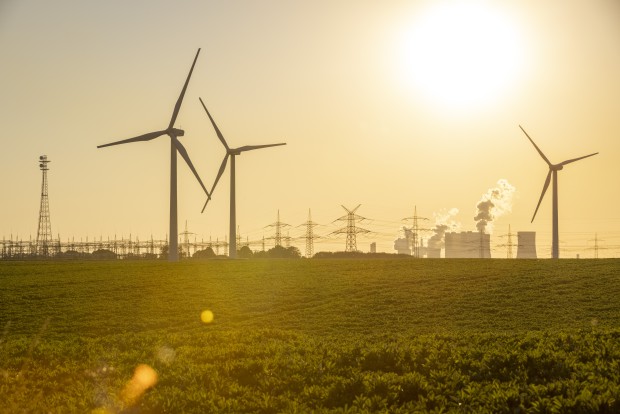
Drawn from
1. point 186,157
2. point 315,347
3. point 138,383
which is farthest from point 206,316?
point 186,157

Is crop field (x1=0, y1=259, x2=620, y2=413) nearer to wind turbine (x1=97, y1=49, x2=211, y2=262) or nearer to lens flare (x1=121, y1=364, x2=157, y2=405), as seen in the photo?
lens flare (x1=121, y1=364, x2=157, y2=405)

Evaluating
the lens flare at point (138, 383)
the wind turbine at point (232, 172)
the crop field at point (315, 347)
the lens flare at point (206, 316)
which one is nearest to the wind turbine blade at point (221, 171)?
the wind turbine at point (232, 172)

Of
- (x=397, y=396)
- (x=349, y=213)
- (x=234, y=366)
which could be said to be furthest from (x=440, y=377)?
(x=349, y=213)

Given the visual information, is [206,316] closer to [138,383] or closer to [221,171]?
[138,383]

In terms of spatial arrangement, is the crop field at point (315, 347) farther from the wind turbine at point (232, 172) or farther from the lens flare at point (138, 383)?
the wind turbine at point (232, 172)

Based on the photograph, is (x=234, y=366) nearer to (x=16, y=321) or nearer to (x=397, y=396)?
(x=397, y=396)

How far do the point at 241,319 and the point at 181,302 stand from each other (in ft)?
30.6

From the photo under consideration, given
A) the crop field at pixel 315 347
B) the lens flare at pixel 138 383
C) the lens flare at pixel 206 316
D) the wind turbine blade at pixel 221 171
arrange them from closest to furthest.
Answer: the crop field at pixel 315 347 → the lens flare at pixel 138 383 → the lens flare at pixel 206 316 → the wind turbine blade at pixel 221 171

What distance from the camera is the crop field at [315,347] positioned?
19297 mm

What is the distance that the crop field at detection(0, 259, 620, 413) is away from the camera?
1930 cm

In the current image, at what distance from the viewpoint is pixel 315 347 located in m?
27.8

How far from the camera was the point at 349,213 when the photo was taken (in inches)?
7116

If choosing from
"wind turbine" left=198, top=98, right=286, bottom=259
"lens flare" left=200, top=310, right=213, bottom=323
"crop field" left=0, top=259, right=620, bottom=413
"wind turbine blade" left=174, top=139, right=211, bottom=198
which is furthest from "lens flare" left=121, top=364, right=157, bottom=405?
"wind turbine" left=198, top=98, right=286, bottom=259

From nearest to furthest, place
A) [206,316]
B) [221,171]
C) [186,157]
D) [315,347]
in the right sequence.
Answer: [315,347] < [206,316] < [186,157] < [221,171]
